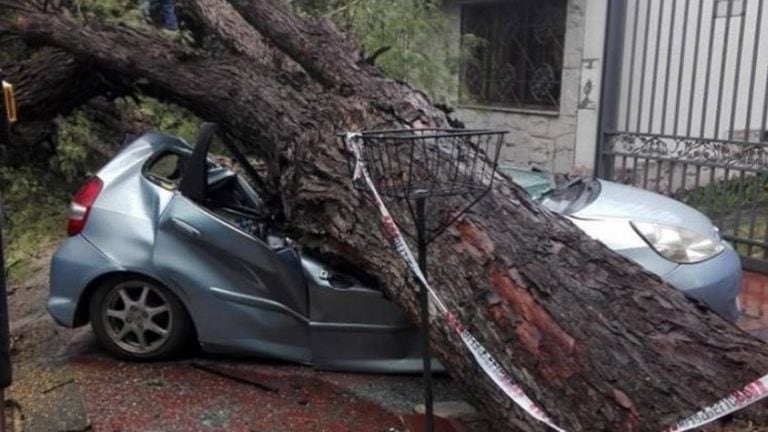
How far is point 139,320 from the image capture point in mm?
4703

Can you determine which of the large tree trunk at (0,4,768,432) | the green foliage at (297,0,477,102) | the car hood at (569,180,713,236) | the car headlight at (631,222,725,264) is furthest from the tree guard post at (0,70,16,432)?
the green foliage at (297,0,477,102)

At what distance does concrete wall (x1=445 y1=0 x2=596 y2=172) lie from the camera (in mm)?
8914

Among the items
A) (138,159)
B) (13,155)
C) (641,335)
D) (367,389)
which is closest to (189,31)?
(138,159)

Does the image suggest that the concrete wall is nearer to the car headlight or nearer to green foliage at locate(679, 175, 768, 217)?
green foliage at locate(679, 175, 768, 217)

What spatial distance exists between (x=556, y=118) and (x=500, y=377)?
673cm

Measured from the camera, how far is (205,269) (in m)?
4.61

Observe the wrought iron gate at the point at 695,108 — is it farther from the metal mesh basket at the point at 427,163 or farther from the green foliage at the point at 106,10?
the green foliage at the point at 106,10

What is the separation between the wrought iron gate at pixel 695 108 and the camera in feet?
23.4

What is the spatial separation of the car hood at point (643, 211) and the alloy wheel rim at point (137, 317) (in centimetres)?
247

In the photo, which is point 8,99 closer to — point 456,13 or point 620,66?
point 620,66

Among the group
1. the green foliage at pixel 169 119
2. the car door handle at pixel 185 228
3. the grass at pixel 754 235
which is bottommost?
the grass at pixel 754 235

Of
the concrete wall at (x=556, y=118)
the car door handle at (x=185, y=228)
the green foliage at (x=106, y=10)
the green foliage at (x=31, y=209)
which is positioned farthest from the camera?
the concrete wall at (x=556, y=118)

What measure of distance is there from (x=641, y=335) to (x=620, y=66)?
5778 mm

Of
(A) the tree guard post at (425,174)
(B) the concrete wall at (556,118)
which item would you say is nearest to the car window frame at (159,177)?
(A) the tree guard post at (425,174)
